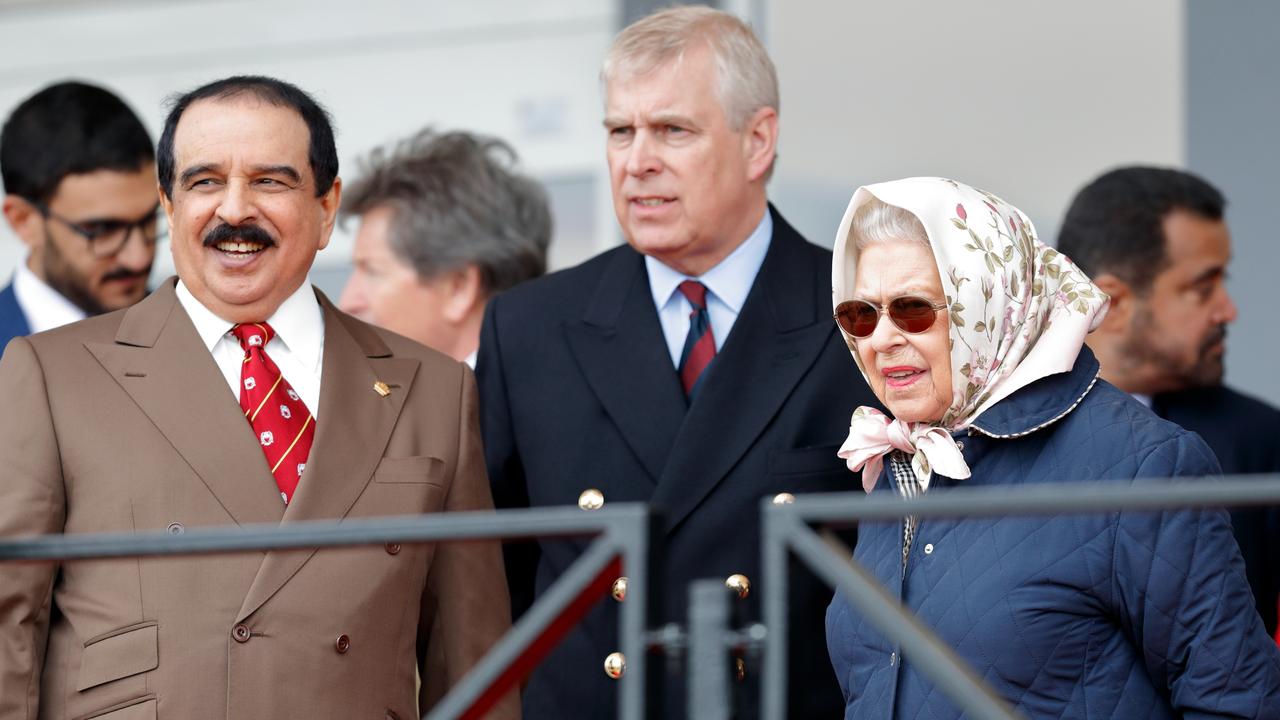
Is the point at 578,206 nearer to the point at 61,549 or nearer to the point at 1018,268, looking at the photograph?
the point at 1018,268

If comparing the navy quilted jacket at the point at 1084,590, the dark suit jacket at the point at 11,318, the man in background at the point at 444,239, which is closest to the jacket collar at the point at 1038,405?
the navy quilted jacket at the point at 1084,590

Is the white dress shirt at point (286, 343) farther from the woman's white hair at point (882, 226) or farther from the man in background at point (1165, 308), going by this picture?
the man in background at point (1165, 308)

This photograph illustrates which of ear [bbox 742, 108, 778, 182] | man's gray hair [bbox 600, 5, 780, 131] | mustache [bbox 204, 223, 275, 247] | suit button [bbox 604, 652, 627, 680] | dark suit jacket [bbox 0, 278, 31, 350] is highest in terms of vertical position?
man's gray hair [bbox 600, 5, 780, 131]

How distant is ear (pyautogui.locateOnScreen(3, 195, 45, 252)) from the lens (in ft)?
13.8

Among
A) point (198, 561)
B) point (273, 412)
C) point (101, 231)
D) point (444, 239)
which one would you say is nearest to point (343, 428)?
point (273, 412)

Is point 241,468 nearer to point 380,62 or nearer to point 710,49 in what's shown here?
point 710,49

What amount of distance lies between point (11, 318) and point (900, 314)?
2.21m

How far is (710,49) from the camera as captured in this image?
12.2 feet

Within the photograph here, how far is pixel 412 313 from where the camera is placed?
4617 mm

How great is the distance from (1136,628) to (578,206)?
4300 mm

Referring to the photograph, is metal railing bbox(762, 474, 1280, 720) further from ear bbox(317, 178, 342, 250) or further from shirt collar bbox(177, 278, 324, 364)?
ear bbox(317, 178, 342, 250)

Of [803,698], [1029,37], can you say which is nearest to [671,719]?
[803,698]

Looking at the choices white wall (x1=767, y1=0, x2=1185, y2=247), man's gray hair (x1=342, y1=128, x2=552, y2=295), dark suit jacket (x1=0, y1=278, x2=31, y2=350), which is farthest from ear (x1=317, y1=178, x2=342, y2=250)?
white wall (x1=767, y1=0, x2=1185, y2=247)

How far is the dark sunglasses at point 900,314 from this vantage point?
2.89 metres
